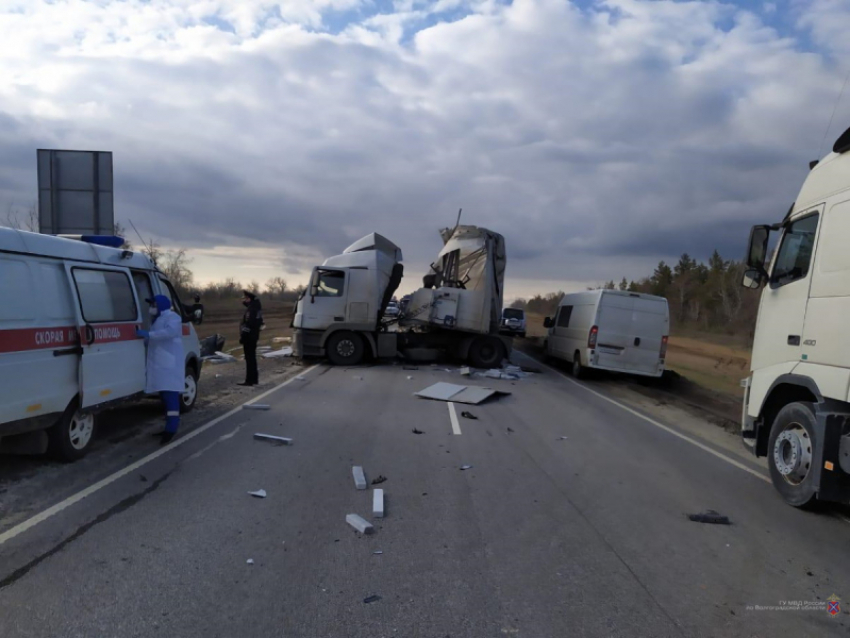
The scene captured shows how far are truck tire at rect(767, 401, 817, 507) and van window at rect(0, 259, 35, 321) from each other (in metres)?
7.36

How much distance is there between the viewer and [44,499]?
17.3 ft

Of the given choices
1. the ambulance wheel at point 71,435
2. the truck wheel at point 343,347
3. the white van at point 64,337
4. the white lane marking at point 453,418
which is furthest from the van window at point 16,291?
the truck wheel at point 343,347

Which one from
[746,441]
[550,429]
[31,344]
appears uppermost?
[31,344]

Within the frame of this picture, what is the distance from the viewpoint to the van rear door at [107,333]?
650cm

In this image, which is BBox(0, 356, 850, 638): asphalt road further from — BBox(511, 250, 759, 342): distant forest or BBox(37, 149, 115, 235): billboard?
BBox(511, 250, 759, 342): distant forest

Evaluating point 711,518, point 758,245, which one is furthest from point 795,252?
point 711,518

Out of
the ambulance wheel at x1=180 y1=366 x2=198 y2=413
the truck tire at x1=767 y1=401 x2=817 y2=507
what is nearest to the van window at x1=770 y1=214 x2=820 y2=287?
the truck tire at x1=767 y1=401 x2=817 y2=507

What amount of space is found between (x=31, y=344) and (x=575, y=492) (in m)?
5.47

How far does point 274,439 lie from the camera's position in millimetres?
7848

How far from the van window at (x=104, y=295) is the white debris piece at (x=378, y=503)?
3720 millimetres

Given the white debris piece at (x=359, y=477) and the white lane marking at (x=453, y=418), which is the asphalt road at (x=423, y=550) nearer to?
the white debris piece at (x=359, y=477)

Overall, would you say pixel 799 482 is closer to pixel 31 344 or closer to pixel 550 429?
pixel 550 429

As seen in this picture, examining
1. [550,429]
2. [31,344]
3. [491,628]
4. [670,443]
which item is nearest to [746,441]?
[670,443]

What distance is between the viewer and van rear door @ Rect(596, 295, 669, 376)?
604 inches
